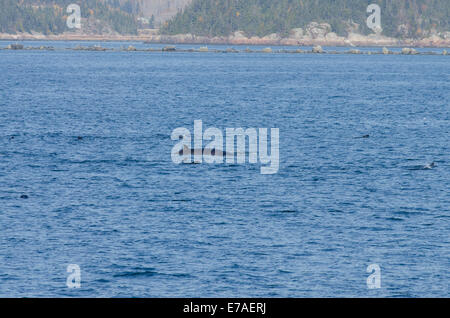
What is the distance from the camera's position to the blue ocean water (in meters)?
34.3

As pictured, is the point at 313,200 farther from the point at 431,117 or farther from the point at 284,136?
the point at 431,117

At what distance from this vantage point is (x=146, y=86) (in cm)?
16788

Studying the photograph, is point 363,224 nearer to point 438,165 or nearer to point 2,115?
point 438,165

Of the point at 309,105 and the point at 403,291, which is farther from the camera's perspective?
the point at 309,105

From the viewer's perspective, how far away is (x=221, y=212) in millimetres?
46438

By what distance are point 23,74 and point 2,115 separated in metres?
98.5

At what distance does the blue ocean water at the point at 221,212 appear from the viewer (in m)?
34.3

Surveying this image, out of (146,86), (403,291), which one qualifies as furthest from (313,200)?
(146,86)

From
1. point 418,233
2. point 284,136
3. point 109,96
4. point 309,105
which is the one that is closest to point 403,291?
point 418,233
